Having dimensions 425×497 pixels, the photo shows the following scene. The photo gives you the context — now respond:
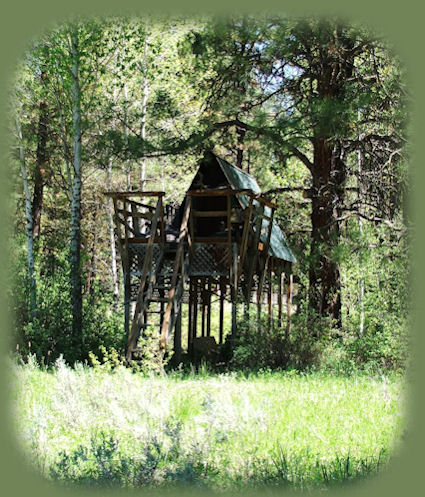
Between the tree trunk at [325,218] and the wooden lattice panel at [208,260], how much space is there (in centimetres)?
232

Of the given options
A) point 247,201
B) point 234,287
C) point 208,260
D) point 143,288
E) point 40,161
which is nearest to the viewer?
point 143,288

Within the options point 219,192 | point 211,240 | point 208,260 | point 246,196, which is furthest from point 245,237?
point 246,196

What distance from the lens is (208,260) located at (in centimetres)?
1557

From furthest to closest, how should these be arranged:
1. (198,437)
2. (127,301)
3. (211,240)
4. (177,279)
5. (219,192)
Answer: (127,301) → (211,240) → (177,279) → (219,192) → (198,437)

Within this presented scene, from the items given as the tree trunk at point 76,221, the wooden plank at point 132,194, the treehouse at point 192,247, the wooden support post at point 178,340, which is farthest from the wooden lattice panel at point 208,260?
the tree trunk at point 76,221

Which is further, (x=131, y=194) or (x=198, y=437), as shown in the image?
(x=131, y=194)

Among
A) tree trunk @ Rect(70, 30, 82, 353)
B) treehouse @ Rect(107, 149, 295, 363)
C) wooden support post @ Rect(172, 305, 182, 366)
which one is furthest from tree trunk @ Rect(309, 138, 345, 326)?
tree trunk @ Rect(70, 30, 82, 353)

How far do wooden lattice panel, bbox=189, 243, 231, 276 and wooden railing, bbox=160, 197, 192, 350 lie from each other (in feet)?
1.11

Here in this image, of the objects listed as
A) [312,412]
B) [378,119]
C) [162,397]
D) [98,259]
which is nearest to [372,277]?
[378,119]

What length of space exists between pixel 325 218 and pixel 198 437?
11.4 metres

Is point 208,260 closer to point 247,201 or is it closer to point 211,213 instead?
point 211,213

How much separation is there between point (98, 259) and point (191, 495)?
23857 millimetres

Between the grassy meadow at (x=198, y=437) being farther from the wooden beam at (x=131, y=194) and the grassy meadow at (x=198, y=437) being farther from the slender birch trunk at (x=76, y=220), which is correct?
the slender birch trunk at (x=76, y=220)

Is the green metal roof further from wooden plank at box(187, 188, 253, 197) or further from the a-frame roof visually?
wooden plank at box(187, 188, 253, 197)
